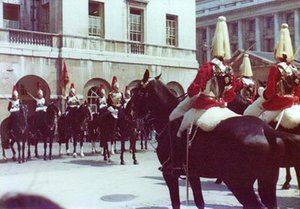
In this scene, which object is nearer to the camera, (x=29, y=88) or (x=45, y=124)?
(x=45, y=124)

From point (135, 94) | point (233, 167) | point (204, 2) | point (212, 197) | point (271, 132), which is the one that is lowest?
point (212, 197)

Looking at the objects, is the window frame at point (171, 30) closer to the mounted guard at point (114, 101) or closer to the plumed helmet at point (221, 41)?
the mounted guard at point (114, 101)

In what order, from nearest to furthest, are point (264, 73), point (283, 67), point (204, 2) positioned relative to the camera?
point (283, 67), point (204, 2), point (264, 73)

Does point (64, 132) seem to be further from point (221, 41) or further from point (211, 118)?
point (211, 118)

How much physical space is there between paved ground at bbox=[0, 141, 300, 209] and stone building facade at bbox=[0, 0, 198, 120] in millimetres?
6291

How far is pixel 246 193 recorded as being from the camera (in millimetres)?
4449

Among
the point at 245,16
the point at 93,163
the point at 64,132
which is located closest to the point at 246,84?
the point at 93,163

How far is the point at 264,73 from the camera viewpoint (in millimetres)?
18453

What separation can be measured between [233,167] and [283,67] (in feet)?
6.25

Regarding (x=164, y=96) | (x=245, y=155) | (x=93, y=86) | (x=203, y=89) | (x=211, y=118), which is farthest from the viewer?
(x=93, y=86)

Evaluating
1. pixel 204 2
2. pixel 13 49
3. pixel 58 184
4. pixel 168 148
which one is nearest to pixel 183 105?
pixel 168 148

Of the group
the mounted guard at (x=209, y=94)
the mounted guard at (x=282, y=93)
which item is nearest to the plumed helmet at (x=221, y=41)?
the mounted guard at (x=209, y=94)

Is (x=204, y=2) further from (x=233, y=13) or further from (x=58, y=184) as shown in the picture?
(x=58, y=184)

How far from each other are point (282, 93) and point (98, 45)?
13503mm
